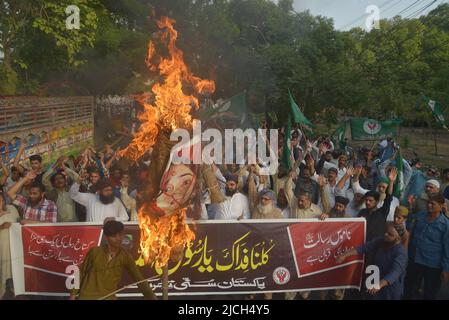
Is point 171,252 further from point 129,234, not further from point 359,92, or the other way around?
point 359,92

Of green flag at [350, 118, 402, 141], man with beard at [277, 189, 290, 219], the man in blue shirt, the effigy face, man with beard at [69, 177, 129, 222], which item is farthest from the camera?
green flag at [350, 118, 402, 141]

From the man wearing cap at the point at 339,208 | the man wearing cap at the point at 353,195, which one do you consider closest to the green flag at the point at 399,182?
the man wearing cap at the point at 353,195

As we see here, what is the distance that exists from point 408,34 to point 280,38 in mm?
18623

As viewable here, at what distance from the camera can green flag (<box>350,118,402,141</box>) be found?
10.7 m

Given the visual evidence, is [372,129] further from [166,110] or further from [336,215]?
[166,110]

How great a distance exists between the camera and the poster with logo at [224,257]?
525 centimetres

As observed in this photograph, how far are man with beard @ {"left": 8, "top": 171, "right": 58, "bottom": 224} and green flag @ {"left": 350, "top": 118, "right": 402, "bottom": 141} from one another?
315 inches

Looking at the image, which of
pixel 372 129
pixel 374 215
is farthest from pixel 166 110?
pixel 372 129

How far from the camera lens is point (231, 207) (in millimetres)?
5910

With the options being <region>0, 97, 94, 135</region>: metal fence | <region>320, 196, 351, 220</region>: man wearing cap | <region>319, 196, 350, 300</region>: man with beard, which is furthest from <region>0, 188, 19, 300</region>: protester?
<region>0, 97, 94, 135</region>: metal fence

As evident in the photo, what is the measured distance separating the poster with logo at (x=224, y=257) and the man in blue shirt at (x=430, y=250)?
0.66 meters

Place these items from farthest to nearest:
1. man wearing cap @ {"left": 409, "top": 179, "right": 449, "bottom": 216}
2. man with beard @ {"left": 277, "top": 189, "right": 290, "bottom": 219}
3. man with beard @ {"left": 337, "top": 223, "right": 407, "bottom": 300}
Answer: man wearing cap @ {"left": 409, "top": 179, "right": 449, "bottom": 216} < man with beard @ {"left": 277, "top": 189, "right": 290, "bottom": 219} < man with beard @ {"left": 337, "top": 223, "right": 407, "bottom": 300}

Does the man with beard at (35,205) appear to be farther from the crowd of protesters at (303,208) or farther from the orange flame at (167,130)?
the orange flame at (167,130)

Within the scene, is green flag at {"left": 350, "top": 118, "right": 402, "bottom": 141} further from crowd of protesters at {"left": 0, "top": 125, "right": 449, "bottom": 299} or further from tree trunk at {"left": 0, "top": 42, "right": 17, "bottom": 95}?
tree trunk at {"left": 0, "top": 42, "right": 17, "bottom": 95}
